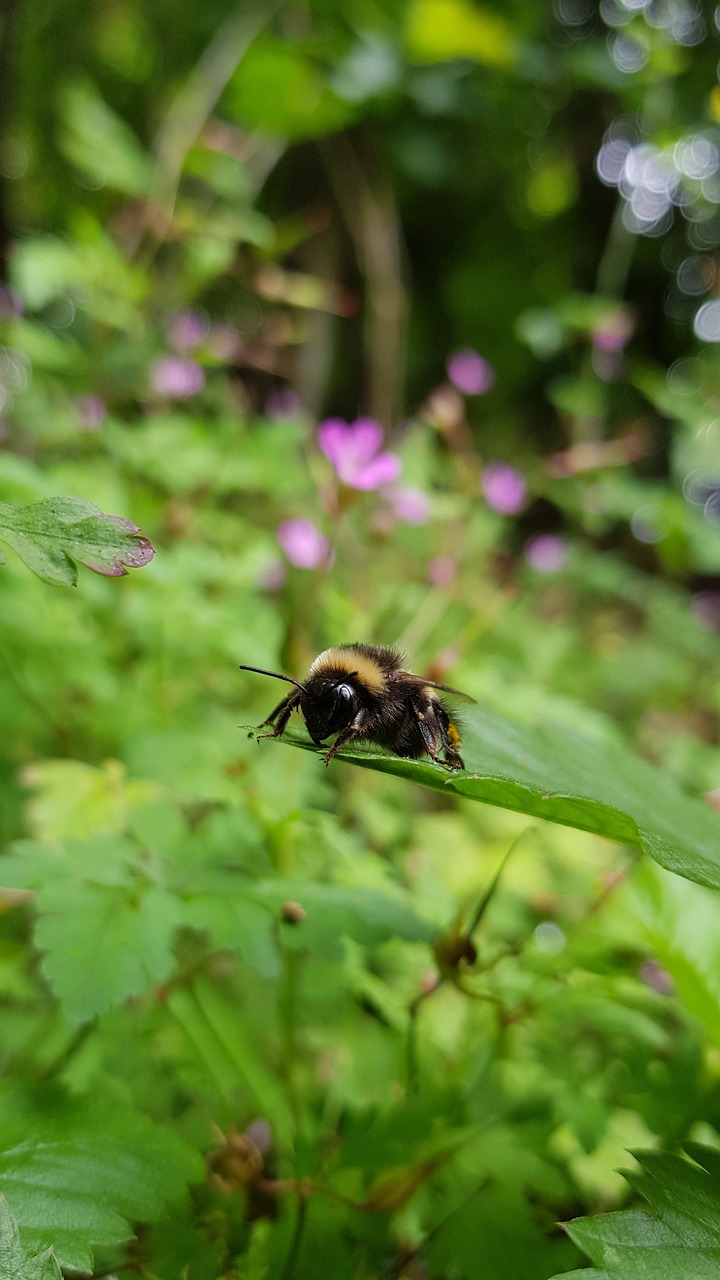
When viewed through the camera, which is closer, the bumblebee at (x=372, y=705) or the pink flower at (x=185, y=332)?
the bumblebee at (x=372, y=705)

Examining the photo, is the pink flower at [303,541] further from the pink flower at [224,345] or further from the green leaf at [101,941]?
the green leaf at [101,941]

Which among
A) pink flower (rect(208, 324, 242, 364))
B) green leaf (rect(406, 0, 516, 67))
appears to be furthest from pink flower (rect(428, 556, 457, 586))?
green leaf (rect(406, 0, 516, 67))

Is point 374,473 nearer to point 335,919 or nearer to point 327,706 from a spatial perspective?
point 327,706

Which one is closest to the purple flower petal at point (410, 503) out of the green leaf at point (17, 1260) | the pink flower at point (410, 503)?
the pink flower at point (410, 503)

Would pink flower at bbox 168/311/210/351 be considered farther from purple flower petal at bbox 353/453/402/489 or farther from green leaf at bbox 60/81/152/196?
purple flower petal at bbox 353/453/402/489

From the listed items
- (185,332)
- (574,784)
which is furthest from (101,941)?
(185,332)
